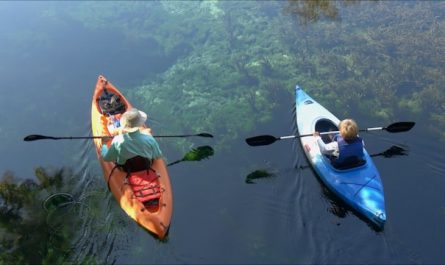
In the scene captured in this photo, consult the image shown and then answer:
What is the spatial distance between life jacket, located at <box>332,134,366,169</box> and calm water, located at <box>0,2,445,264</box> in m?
0.56

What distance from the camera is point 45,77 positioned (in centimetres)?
1080

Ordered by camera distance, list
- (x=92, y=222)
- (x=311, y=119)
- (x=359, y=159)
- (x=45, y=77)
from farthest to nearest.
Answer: (x=45, y=77), (x=311, y=119), (x=359, y=159), (x=92, y=222)

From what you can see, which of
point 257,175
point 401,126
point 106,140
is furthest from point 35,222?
point 401,126

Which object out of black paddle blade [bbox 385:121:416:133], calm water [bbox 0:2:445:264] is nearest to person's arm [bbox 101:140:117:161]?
calm water [bbox 0:2:445:264]

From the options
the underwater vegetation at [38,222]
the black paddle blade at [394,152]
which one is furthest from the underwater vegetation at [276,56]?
the underwater vegetation at [38,222]

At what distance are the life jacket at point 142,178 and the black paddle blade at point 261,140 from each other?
182 cm

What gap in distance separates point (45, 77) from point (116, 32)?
95.0 inches

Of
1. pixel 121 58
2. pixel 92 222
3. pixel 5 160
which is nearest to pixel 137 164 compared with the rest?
pixel 92 222

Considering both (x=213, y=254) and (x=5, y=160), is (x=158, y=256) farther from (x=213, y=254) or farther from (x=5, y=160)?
(x=5, y=160)

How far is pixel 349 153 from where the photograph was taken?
23.9 feet

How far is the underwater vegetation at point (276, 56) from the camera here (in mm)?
9594

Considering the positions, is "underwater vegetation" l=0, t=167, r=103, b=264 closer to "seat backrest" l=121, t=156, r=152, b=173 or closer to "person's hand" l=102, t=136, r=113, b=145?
"person's hand" l=102, t=136, r=113, b=145

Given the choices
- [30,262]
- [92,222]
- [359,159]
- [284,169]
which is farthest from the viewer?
[284,169]

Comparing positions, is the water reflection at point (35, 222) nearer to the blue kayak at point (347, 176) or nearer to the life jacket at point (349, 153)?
the blue kayak at point (347, 176)
